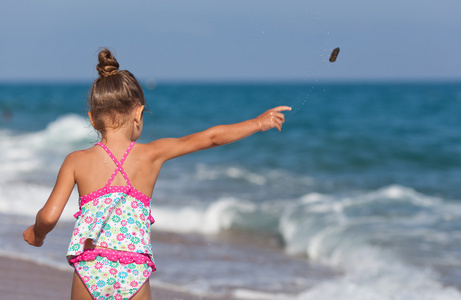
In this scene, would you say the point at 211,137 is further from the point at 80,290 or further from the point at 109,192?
the point at 80,290

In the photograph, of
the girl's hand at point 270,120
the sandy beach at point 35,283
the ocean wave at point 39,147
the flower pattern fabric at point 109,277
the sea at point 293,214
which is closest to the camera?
the flower pattern fabric at point 109,277

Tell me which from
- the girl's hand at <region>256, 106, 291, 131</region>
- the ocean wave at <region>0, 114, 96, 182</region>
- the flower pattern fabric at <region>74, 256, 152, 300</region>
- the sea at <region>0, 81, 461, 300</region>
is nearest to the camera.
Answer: the flower pattern fabric at <region>74, 256, 152, 300</region>

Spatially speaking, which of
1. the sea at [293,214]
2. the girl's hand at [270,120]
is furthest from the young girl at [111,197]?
the girl's hand at [270,120]

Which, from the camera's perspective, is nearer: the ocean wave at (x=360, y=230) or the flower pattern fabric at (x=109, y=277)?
the flower pattern fabric at (x=109, y=277)

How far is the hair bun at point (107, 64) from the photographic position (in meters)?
2.38

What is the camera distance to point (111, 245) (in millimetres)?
2307

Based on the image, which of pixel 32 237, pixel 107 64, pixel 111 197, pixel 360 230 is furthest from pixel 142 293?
pixel 360 230

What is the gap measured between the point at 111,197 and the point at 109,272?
0.92 feet

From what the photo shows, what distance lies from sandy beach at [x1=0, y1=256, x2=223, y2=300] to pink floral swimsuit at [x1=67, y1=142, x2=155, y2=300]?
243cm

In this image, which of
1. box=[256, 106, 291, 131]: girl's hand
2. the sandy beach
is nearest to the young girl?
box=[256, 106, 291, 131]: girl's hand

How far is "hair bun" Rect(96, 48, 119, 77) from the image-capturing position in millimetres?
2377

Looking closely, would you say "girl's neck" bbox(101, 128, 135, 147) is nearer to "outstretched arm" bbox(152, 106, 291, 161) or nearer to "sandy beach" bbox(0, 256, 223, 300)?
"outstretched arm" bbox(152, 106, 291, 161)

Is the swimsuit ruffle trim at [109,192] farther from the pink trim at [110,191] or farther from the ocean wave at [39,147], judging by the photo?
the ocean wave at [39,147]

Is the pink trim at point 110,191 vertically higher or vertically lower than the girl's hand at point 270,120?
lower
